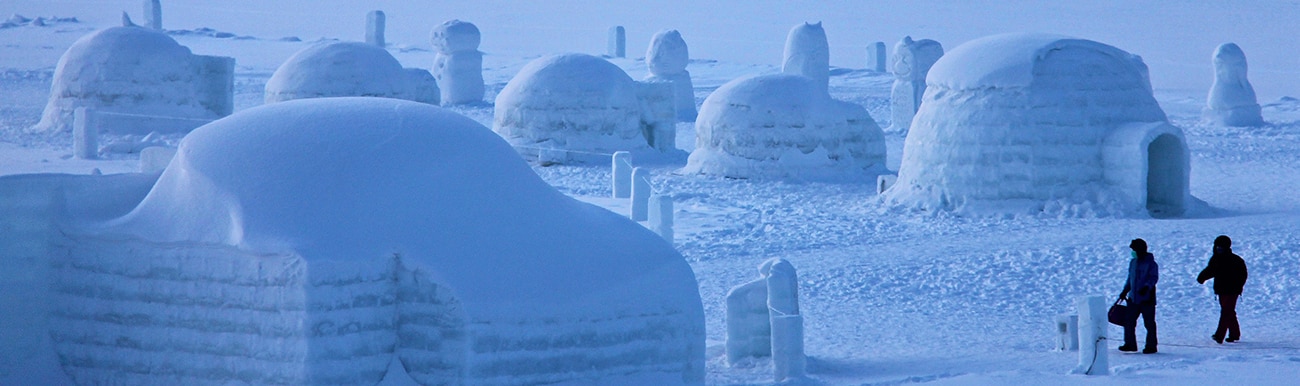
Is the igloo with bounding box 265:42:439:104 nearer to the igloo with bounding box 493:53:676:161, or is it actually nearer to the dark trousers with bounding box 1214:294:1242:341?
the igloo with bounding box 493:53:676:161

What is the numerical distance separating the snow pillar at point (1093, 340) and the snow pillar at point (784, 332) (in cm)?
150

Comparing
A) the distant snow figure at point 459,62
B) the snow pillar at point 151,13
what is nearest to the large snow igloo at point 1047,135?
the distant snow figure at point 459,62

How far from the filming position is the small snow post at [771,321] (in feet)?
26.1

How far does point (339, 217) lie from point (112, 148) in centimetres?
1536

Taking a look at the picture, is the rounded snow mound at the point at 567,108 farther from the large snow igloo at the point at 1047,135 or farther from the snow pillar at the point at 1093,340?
the snow pillar at the point at 1093,340

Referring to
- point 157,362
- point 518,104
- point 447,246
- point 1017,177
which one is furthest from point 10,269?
point 518,104

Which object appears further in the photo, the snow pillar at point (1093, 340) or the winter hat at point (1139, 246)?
the winter hat at point (1139, 246)

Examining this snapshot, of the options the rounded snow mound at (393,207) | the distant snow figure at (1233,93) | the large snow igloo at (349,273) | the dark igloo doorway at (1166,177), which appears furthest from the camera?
the distant snow figure at (1233,93)

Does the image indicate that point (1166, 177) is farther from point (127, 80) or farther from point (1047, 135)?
point (127, 80)

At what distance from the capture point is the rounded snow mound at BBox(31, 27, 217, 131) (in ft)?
75.4

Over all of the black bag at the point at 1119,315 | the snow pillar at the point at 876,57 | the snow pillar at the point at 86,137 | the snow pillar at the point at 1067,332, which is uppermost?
the snow pillar at the point at 876,57

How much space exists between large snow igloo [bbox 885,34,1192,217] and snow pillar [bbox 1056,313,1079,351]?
6.43 metres

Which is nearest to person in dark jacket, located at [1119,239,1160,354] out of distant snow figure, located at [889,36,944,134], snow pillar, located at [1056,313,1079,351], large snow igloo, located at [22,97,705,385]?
snow pillar, located at [1056,313,1079,351]

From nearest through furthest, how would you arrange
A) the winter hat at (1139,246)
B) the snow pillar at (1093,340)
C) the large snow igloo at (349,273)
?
the large snow igloo at (349,273) < the snow pillar at (1093,340) < the winter hat at (1139,246)
